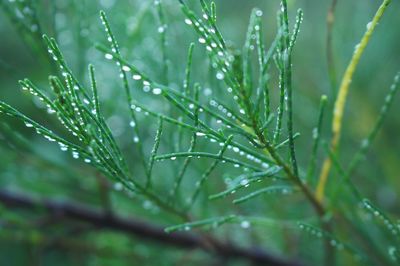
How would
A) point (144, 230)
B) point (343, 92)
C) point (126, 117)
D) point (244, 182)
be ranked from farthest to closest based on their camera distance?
1. point (126, 117)
2. point (144, 230)
3. point (343, 92)
4. point (244, 182)

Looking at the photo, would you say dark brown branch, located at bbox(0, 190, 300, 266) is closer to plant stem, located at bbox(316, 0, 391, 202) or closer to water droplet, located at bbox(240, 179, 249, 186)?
plant stem, located at bbox(316, 0, 391, 202)

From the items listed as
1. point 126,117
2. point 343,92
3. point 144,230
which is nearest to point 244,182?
point 343,92

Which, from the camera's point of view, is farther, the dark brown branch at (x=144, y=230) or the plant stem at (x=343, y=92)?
the dark brown branch at (x=144, y=230)

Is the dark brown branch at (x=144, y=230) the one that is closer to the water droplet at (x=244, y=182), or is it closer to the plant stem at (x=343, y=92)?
the plant stem at (x=343, y=92)

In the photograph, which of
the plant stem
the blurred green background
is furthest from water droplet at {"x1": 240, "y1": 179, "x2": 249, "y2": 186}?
the blurred green background

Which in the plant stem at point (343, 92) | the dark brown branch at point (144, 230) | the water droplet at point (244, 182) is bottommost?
the water droplet at point (244, 182)

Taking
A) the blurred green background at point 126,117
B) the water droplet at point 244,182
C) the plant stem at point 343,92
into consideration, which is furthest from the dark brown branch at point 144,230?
the water droplet at point 244,182

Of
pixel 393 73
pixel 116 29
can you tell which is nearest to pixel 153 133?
pixel 116 29

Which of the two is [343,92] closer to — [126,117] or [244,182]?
[244,182]
